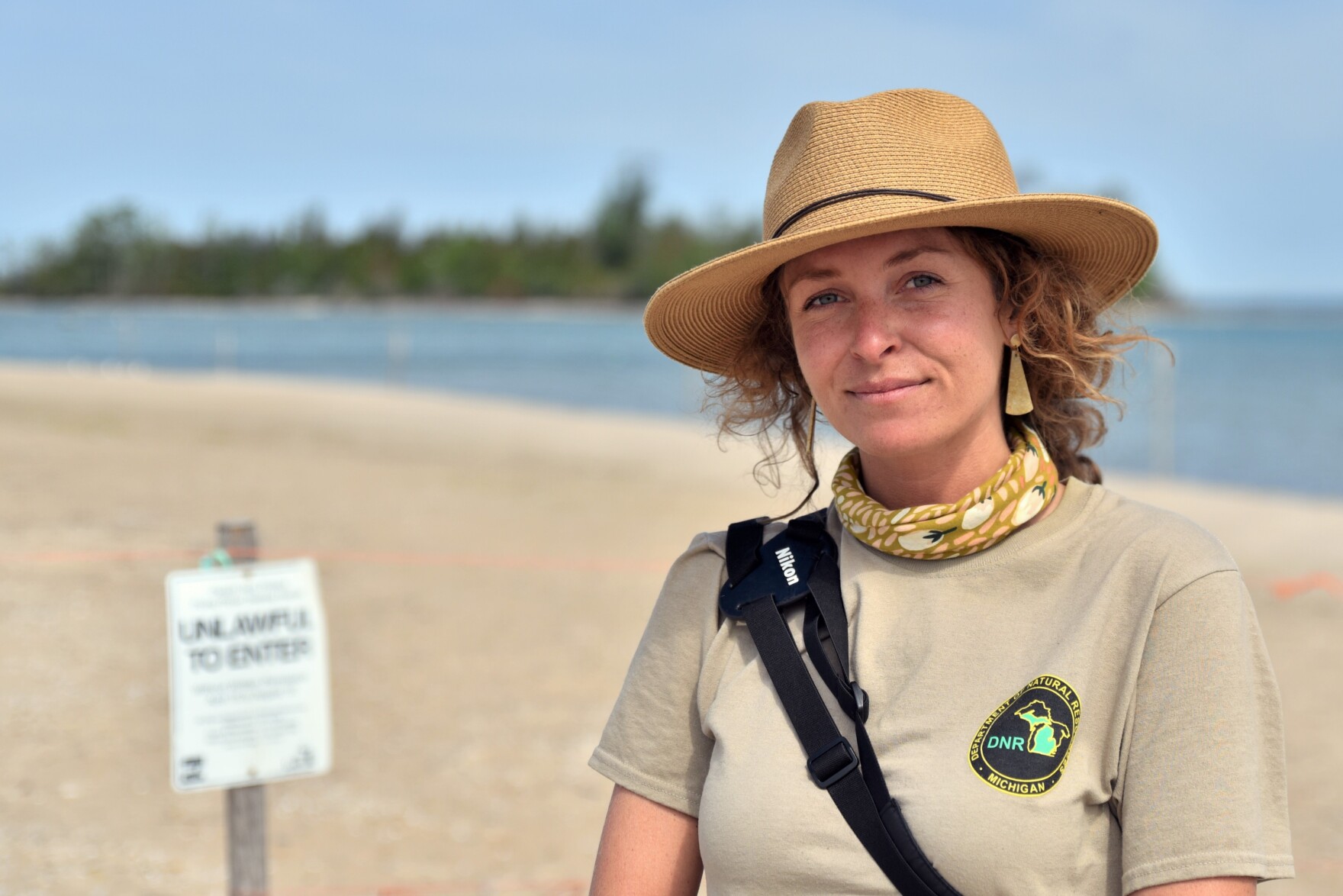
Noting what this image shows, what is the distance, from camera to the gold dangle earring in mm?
1562

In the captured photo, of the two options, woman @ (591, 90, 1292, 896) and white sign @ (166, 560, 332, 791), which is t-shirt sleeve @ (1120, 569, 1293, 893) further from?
white sign @ (166, 560, 332, 791)

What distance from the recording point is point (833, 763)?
4.40ft

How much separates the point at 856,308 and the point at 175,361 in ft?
120

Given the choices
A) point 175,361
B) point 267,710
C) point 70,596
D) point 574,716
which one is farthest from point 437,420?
point 175,361

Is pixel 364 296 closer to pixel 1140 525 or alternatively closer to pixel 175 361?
pixel 175 361

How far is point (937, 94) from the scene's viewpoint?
151 centimetres

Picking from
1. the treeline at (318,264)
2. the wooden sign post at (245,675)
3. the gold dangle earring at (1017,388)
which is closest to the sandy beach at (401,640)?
the wooden sign post at (245,675)

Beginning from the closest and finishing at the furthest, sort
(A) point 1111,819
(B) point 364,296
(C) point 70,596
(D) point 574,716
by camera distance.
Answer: (A) point 1111,819
(D) point 574,716
(C) point 70,596
(B) point 364,296

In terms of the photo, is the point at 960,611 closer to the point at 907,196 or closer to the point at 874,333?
the point at 874,333

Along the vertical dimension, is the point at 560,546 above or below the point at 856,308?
below

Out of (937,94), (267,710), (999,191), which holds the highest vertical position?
(937,94)

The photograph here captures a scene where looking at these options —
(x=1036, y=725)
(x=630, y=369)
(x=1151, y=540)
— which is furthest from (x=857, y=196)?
(x=630, y=369)

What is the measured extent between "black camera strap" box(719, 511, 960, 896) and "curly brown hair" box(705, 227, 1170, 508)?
211mm

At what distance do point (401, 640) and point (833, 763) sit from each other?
4.87m
